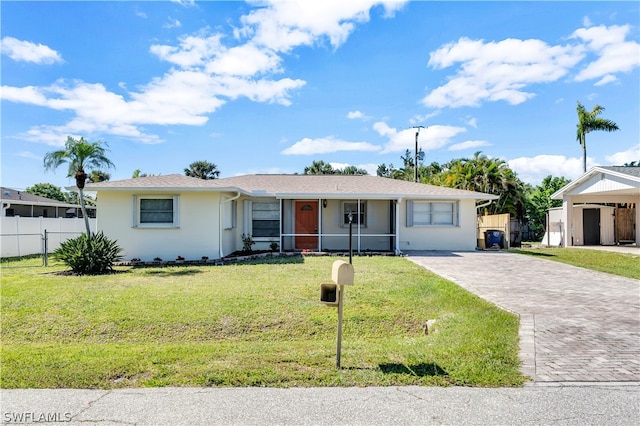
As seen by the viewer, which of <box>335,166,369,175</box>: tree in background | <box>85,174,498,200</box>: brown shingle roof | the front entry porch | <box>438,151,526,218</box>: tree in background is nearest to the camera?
<box>85,174,498,200</box>: brown shingle roof

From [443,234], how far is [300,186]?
22.3 ft

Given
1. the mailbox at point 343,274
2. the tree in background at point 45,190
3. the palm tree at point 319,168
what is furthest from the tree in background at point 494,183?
the tree in background at point 45,190

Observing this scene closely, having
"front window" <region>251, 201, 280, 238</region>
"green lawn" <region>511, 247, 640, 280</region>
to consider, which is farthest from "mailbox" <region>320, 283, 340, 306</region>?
"front window" <region>251, 201, 280, 238</region>

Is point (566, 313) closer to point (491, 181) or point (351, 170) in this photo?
point (491, 181)

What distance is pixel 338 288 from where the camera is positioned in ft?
15.0

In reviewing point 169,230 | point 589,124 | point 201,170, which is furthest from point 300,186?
point 201,170

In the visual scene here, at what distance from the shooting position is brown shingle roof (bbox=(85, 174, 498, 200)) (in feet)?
45.2

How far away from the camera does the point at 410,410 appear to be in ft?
11.0

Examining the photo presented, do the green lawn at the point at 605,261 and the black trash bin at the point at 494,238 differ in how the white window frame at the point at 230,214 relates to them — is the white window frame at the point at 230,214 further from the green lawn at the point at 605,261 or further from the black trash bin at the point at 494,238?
the green lawn at the point at 605,261

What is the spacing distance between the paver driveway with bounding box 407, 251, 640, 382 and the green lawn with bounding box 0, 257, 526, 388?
1.13ft

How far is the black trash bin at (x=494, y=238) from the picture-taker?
19453 mm

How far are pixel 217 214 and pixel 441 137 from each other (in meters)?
30.7

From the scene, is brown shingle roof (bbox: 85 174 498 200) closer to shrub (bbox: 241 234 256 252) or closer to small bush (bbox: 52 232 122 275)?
shrub (bbox: 241 234 256 252)

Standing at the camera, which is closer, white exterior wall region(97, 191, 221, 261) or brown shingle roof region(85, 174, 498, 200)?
brown shingle roof region(85, 174, 498, 200)
